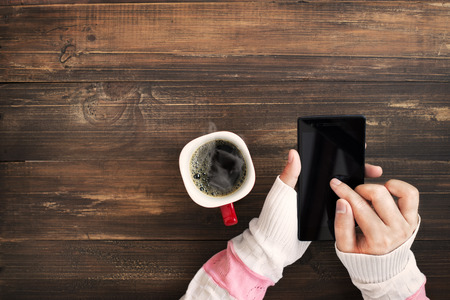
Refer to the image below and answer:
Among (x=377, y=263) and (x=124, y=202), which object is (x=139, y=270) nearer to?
(x=124, y=202)

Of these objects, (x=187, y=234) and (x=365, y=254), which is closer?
(x=365, y=254)

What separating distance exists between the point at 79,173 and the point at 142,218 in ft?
0.68

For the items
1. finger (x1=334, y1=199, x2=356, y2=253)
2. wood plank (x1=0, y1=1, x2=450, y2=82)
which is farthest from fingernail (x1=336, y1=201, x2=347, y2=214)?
wood plank (x1=0, y1=1, x2=450, y2=82)

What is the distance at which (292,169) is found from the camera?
682 mm

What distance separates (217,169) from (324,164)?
0.84ft

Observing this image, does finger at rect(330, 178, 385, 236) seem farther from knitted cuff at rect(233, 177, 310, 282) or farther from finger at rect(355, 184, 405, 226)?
knitted cuff at rect(233, 177, 310, 282)

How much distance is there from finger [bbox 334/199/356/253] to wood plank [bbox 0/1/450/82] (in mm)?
342

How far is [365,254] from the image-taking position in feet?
2.10

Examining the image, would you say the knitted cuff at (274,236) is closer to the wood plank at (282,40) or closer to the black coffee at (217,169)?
the black coffee at (217,169)

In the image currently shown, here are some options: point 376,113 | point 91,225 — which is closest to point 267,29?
point 376,113

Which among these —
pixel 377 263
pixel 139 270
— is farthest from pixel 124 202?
pixel 377 263

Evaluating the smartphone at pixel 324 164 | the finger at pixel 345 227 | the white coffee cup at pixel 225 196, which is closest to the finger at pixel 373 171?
the smartphone at pixel 324 164

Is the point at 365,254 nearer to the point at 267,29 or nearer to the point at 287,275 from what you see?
the point at 287,275

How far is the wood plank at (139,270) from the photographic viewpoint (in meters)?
0.81
